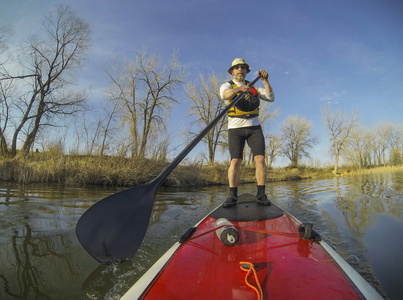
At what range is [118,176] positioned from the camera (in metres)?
9.48

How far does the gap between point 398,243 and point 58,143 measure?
1142 cm

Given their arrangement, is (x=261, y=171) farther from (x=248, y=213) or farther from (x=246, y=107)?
(x=246, y=107)

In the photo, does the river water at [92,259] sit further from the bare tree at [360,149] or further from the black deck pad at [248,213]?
the bare tree at [360,149]

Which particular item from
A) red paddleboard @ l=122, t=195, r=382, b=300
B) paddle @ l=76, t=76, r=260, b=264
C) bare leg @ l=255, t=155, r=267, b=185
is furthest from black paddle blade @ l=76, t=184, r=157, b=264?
bare leg @ l=255, t=155, r=267, b=185

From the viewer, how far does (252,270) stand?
43.3 inches

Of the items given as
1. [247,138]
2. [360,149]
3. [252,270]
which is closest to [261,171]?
[247,138]

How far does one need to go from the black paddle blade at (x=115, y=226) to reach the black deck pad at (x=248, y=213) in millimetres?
959

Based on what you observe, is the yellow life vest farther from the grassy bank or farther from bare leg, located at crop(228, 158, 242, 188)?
the grassy bank

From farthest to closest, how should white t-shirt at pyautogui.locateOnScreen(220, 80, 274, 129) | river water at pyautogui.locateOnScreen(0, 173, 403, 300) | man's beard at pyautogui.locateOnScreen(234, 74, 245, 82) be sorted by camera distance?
man's beard at pyautogui.locateOnScreen(234, 74, 245, 82), white t-shirt at pyautogui.locateOnScreen(220, 80, 274, 129), river water at pyautogui.locateOnScreen(0, 173, 403, 300)

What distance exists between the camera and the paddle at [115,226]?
1.41 metres

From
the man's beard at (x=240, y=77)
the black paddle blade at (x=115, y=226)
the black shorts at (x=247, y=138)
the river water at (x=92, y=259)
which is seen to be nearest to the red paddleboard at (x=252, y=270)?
the black paddle blade at (x=115, y=226)

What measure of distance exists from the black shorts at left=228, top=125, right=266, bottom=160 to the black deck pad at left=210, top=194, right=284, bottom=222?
2.36ft

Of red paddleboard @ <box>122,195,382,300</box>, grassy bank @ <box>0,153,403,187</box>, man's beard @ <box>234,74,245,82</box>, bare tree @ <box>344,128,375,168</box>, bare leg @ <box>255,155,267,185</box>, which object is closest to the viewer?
red paddleboard @ <box>122,195,382,300</box>

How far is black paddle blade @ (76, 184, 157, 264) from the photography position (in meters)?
1.41
